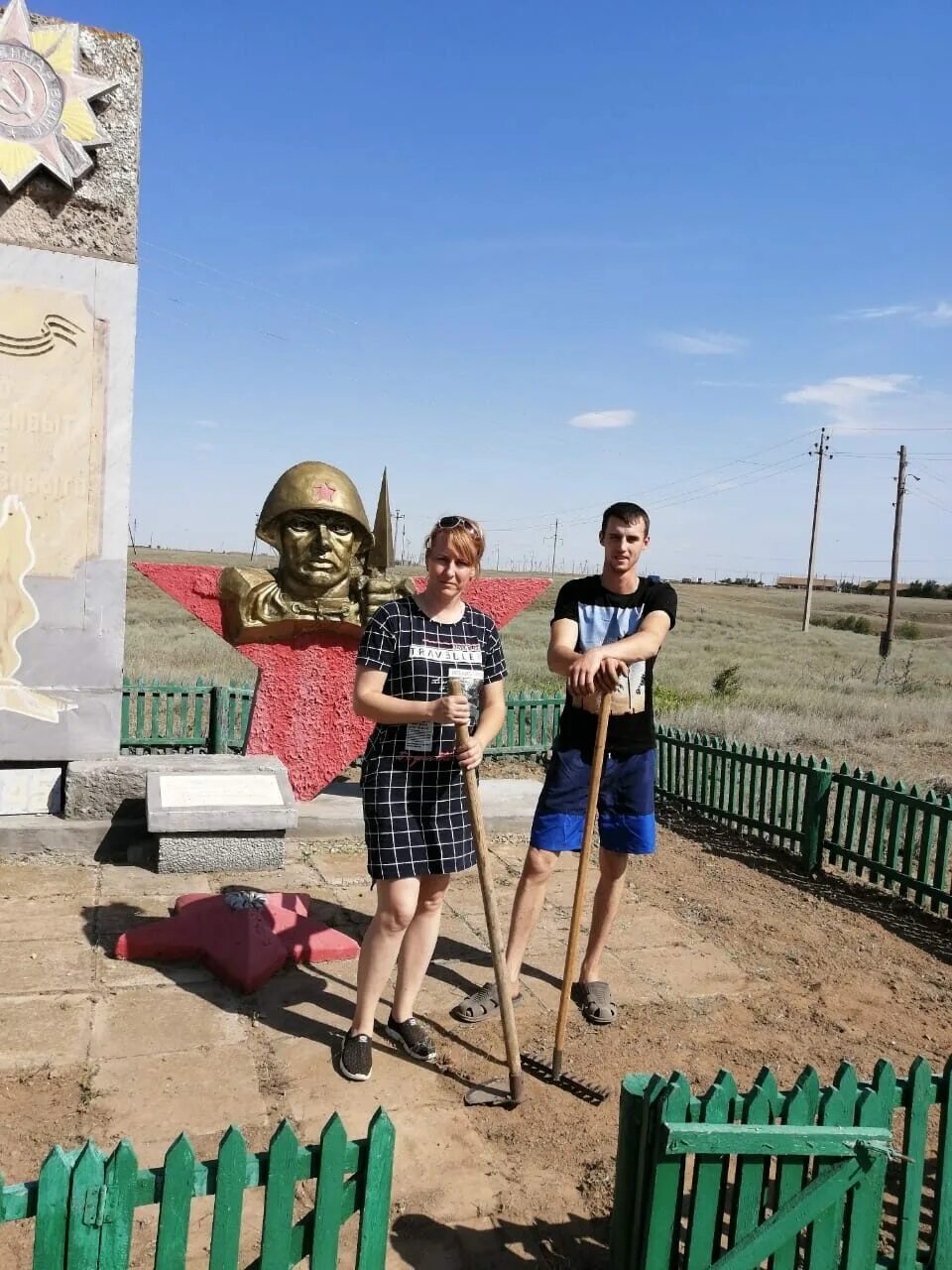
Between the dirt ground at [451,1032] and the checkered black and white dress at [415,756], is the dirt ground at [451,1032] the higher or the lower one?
the lower one

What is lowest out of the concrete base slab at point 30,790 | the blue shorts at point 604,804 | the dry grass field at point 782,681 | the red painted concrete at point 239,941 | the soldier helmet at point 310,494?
the dry grass field at point 782,681

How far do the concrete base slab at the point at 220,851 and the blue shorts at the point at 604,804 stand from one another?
222 centimetres

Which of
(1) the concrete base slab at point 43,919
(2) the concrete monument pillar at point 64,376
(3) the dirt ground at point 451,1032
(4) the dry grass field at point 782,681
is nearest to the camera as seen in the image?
(3) the dirt ground at point 451,1032

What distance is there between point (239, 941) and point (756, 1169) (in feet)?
7.98

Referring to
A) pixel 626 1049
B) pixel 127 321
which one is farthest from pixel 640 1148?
pixel 127 321

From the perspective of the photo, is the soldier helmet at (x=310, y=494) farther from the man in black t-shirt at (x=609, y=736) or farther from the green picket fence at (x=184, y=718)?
the green picket fence at (x=184, y=718)

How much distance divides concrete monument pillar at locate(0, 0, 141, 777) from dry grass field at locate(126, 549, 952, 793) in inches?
310

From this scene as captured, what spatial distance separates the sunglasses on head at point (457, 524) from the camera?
3152 millimetres

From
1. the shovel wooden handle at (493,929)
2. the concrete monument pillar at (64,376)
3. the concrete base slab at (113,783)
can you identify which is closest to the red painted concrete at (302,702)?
the concrete base slab at (113,783)

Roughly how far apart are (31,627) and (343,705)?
188 centimetres

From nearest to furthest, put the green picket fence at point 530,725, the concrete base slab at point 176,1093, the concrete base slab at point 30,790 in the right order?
the concrete base slab at point 176,1093, the concrete base slab at point 30,790, the green picket fence at point 530,725

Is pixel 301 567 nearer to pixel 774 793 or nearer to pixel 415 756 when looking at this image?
pixel 415 756

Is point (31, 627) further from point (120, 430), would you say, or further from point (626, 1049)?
point (626, 1049)

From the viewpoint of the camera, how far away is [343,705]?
626 cm
